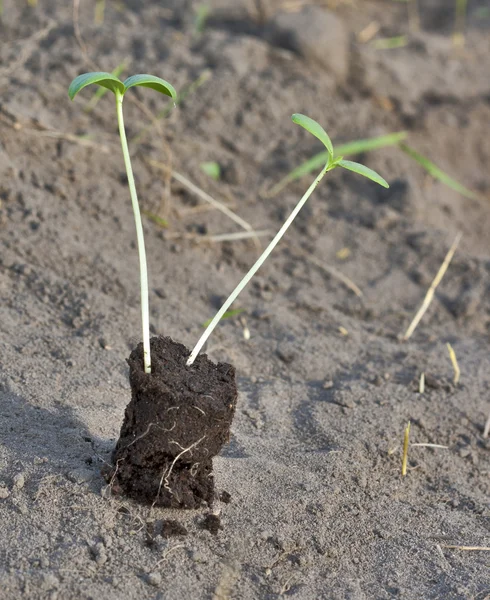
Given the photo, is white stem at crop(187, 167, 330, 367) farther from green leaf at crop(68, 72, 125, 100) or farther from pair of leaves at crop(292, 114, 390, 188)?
green leaf at crop(68, 72, 125, 100)

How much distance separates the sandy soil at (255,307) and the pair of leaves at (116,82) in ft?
2.83

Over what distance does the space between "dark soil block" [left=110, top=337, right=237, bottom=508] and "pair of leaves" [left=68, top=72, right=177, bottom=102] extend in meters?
0.56

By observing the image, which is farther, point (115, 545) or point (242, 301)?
point (242, 301)

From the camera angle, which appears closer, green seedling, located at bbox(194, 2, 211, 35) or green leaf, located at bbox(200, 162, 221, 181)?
green leaf, located at bbox(200, 162, 221, 181)

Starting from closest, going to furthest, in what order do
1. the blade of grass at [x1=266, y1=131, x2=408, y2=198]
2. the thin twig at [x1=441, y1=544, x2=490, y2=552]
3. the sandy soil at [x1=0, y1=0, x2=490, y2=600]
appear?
the sandy soil at [x1=0, y1=0, x2=490, y2=600] → the thin twig at [x1=441, y1=544, x2=490, y2=552] → the blade of grass at [x1=266, y1=131, x2=408, y2=198]

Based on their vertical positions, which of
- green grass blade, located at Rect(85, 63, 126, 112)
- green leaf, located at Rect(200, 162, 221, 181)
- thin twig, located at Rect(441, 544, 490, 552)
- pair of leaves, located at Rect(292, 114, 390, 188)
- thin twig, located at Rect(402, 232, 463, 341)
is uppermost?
pair of leaves, located at Rect(292, 114, 390, 188)

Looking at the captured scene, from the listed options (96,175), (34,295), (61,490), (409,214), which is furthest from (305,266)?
(61,490)

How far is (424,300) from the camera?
3.13 m

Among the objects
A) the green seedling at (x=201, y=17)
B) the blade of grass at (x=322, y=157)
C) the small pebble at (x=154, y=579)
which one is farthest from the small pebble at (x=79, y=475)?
the green seedling at (x=201, y=17)

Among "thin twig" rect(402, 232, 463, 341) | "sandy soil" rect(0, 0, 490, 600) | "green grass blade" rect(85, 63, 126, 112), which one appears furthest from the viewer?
"green grass blade" rect(85, 63, 126, 112)

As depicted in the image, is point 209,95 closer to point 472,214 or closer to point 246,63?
point 246,63

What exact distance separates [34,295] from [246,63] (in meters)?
1.84

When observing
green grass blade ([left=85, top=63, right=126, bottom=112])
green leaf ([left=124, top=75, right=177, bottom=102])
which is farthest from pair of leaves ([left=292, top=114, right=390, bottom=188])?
green grass blade ([left=85, top=63, right=126, bottom=112])

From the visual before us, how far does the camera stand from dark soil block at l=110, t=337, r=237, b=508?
173 cm
